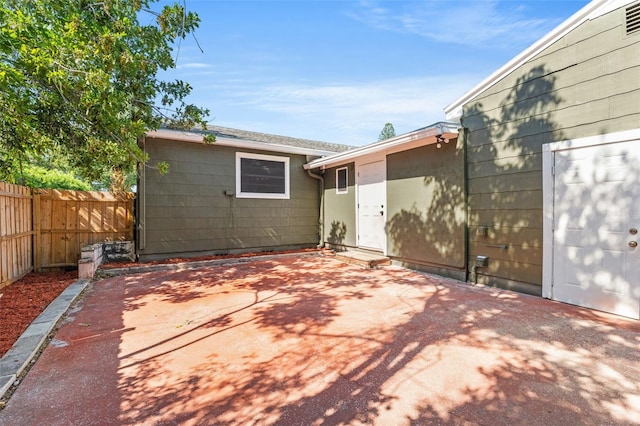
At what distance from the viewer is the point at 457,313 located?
3711mm

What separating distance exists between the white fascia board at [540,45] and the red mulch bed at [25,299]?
6599mm

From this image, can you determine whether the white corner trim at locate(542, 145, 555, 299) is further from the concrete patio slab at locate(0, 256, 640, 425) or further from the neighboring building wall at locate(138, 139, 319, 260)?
Answer: the neighboring building wall at locate(138, 139, 319, 260)

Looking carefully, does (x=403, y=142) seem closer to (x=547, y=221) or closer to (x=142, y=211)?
(x=547, y=221)

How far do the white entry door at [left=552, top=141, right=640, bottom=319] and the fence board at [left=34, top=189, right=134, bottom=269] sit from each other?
790cm

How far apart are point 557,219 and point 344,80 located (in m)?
7.37

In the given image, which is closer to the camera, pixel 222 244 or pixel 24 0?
pixel 24 0

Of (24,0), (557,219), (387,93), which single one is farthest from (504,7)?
(24,0)

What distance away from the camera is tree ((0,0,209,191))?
3.32 m

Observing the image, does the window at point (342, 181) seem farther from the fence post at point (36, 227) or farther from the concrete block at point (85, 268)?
the fence post at point (36, 227)

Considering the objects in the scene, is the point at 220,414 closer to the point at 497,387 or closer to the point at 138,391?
the point at 138,391

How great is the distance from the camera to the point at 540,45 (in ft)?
14.1

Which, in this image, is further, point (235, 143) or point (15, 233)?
point (235, 143)

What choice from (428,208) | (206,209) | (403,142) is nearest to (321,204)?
(206,209)

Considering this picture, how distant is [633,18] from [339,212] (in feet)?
20.2
